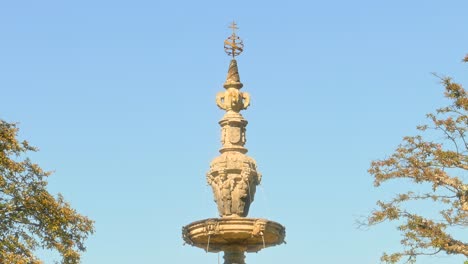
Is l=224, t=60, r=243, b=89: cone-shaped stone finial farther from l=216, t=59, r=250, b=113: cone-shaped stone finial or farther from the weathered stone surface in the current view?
the weathered stone surface

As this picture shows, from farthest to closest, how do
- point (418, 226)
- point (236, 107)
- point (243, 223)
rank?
point (418, 226) → point (236, 107) → point (243, 223)

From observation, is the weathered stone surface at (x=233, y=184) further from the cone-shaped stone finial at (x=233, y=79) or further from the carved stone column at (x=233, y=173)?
the cone-shaped stone finial at (x=233, y=79)

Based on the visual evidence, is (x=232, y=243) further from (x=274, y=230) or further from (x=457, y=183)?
(x=457, y=183)

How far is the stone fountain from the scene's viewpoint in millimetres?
22266

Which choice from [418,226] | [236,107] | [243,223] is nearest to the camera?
[243,223]

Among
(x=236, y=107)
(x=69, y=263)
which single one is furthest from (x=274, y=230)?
(x=69, y=263)

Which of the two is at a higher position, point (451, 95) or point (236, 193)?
point (451, 95)

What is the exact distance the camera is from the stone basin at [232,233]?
2222cm

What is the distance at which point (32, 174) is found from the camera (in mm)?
28375

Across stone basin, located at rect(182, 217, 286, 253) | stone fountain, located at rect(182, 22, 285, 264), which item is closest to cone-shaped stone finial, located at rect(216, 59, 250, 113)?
stone fountain, located at rect(182, 22, 285, 264)

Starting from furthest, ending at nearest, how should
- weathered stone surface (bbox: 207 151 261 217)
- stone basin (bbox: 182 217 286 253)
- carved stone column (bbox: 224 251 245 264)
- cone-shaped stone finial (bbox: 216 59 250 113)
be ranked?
cone-shaped stone finial (bbox: 216 59 250 113) < weathered stone surface (bbox: 207 151 261 217) < carved stone column (bbox: 224 251 245 264) < stone basin (bbox: 182 217 286 253)

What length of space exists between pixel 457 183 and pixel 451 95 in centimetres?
297

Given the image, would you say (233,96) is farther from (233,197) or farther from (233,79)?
(233,197)

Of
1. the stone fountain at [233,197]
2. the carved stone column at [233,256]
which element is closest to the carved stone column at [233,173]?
the stone fountain at [233,197]
